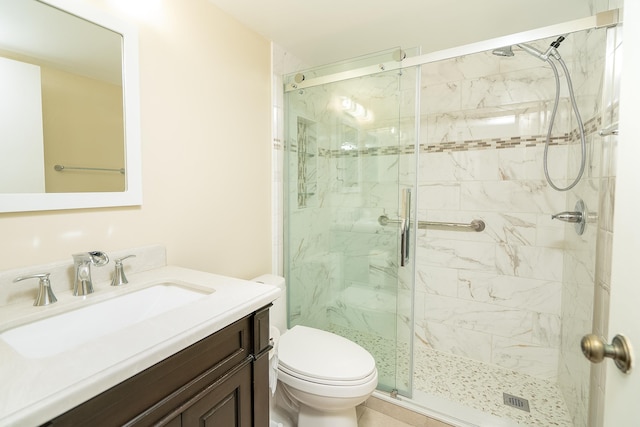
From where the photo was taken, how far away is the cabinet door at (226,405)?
2.50 ft

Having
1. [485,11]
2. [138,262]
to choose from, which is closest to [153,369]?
[138,262]

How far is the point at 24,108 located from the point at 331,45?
165 cm

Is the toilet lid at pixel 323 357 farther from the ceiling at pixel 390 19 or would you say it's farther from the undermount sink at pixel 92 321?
the ceiling at pixel 390 19

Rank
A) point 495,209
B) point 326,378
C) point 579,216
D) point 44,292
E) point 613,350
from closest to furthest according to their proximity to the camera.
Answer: point 613,350 → point 44,292 → point 326,378 → point 579,216 → point 495,209

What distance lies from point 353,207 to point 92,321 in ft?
4.57

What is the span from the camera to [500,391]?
183 cm

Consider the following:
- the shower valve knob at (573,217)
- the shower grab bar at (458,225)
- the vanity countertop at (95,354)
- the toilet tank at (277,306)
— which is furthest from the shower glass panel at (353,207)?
the vanity countertop at (95,354)

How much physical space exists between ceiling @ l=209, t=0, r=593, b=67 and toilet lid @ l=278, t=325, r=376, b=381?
1.76 meters

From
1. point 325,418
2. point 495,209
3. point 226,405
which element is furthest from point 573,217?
point 226,405

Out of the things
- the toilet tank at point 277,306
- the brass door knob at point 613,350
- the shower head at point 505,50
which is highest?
the shower head at point 505,50

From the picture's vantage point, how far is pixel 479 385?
6.18ft

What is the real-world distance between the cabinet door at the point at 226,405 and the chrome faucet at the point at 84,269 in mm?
556

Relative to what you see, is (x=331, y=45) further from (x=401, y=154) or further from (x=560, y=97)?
(x=560, y=97)

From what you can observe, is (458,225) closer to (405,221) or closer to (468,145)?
(468,145)
